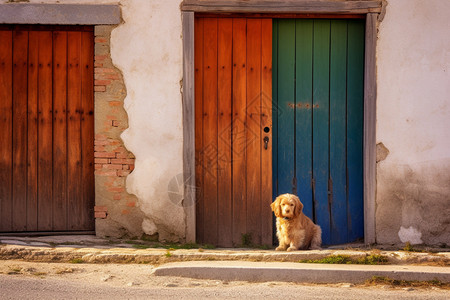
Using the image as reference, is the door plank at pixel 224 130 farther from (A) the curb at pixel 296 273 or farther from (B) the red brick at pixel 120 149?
(A) the curb at pixel 296 273

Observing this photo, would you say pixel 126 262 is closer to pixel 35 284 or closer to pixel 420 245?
pixel 35 284

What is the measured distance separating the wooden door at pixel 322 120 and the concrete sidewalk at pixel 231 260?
3.72ft

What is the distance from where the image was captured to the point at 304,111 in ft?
24.3

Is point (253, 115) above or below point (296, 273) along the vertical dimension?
above

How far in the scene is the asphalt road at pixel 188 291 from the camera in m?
4.90

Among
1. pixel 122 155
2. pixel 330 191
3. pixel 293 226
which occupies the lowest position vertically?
pixel 293 226

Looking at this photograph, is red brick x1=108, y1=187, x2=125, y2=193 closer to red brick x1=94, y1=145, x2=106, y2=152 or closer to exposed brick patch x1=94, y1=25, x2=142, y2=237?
exposed brick patch x1=94, y1=25, x2=142, y2=237

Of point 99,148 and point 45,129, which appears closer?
point 99,148

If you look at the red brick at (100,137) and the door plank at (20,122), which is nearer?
the red brick at (100,137)

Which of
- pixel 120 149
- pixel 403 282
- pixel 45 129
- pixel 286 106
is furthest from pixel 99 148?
pixel 403 282

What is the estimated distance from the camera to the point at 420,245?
712 cm

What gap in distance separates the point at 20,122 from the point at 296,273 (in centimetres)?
374

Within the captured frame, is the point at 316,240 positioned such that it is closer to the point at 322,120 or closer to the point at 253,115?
the point at 322,120

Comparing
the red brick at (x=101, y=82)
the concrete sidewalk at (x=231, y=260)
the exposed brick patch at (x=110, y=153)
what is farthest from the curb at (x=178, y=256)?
the red brick at (x=101, y=82)
